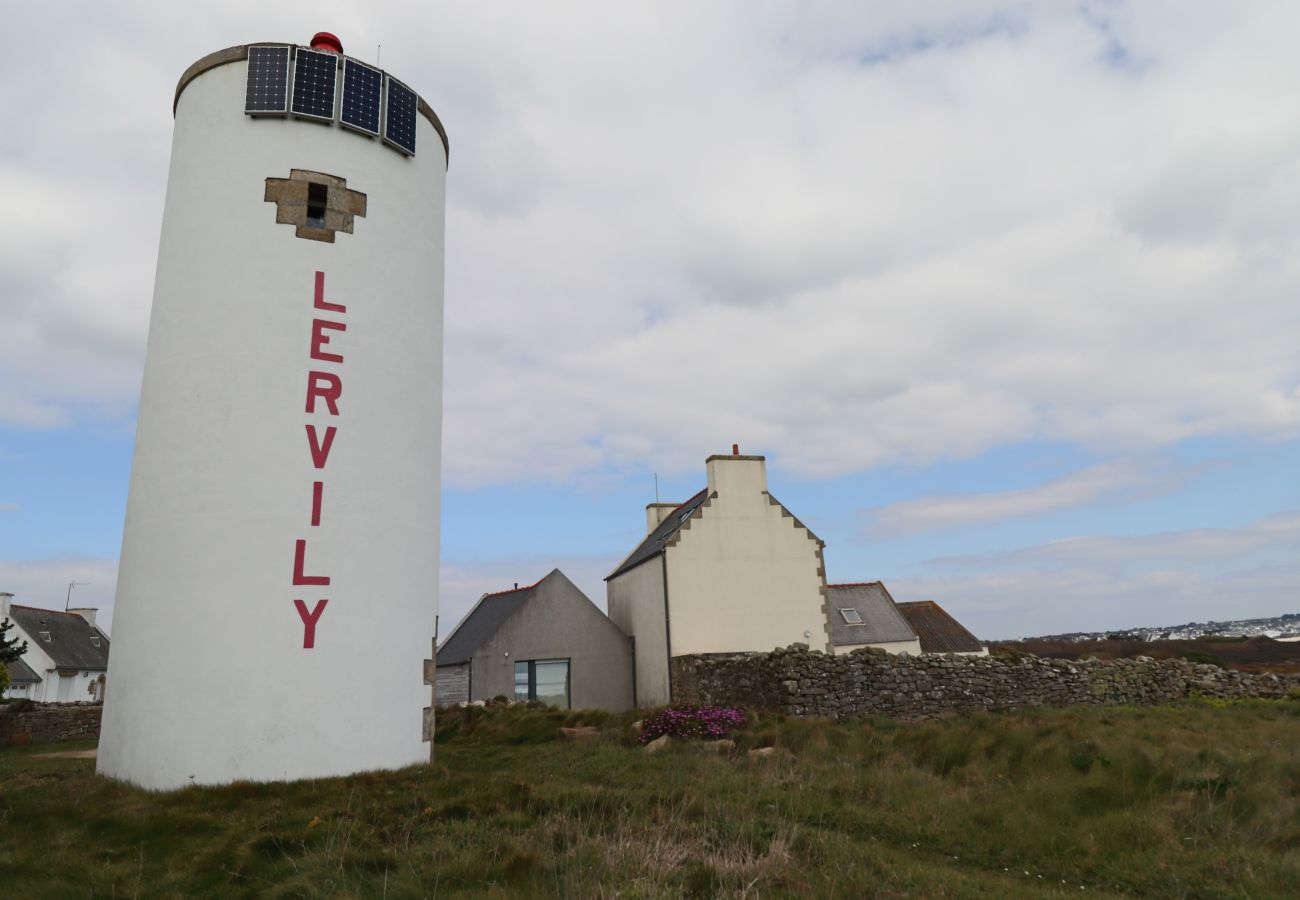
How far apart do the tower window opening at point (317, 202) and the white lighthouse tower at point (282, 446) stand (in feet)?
0.13

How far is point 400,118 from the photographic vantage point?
43.0ft

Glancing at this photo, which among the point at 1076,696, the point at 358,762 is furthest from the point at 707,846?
the point at 1076,696

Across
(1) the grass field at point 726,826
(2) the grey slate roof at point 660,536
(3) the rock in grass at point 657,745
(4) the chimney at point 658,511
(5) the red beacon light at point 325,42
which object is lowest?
(1) the grass field at point 726,826

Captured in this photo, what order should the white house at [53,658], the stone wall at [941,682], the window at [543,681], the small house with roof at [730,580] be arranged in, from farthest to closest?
the white house at [53,658] → the window at [543,681] → the small house with roof at [730,580] → the stone wall at [941,682]

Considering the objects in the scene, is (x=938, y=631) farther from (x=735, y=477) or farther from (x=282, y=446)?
(x=282, y=446)

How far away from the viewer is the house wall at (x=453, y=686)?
23531 millimetres

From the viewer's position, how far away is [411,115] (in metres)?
13.3

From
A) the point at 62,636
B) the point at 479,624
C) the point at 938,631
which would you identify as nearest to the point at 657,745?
the point at 479,624

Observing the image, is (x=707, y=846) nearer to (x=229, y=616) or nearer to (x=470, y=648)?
(x=229, y=616)

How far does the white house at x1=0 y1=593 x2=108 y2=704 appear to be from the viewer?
137 feet

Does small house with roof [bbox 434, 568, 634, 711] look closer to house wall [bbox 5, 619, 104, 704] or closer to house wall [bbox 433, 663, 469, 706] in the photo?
house wall [bbox 433, 663, 469, 706]

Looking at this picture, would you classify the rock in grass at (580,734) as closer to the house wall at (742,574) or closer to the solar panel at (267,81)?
the house wall at (742,574)

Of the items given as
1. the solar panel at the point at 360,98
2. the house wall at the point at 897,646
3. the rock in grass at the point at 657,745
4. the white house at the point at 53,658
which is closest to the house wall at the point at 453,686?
the rock in grass at the point at 657,745

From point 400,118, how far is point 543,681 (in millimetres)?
17196
